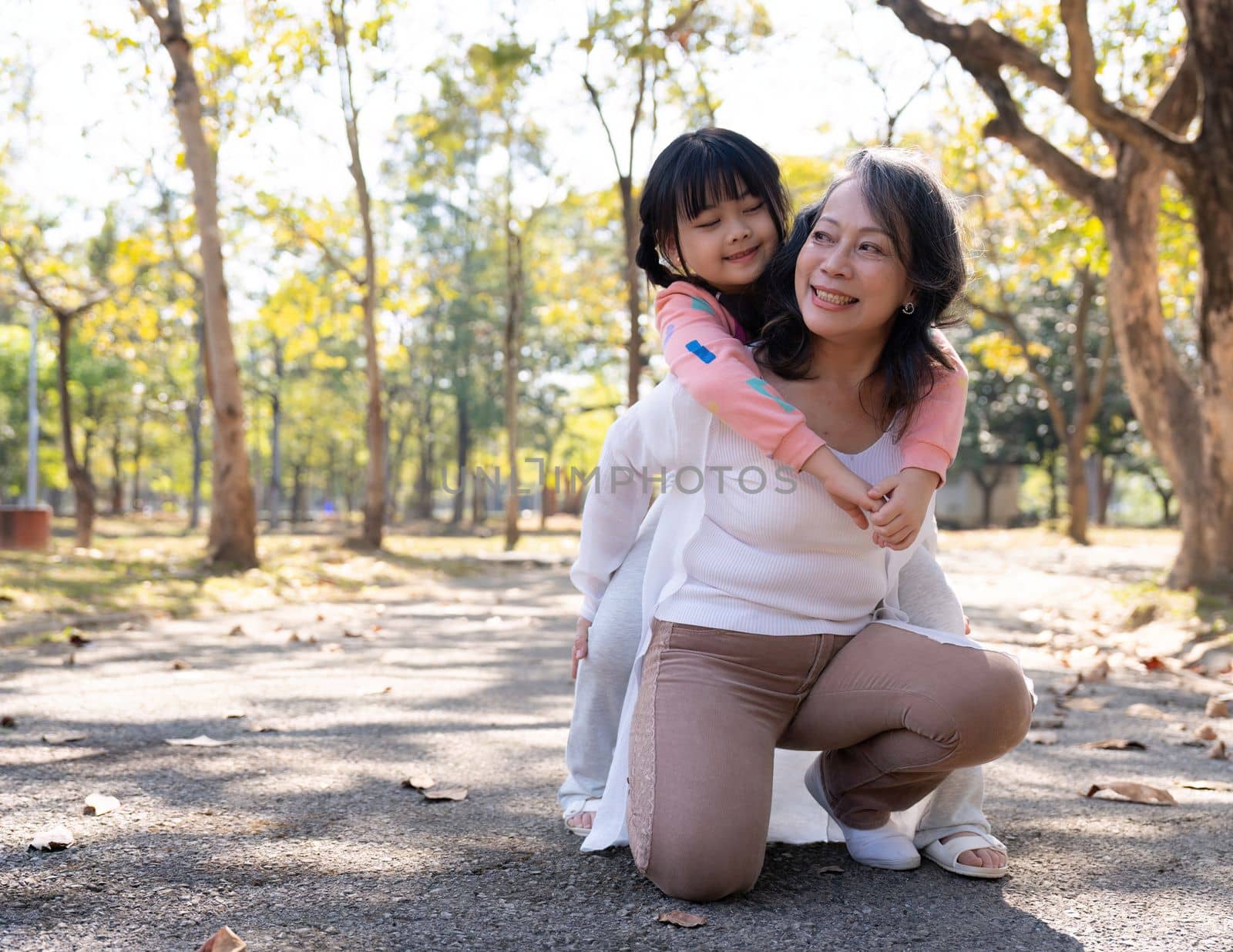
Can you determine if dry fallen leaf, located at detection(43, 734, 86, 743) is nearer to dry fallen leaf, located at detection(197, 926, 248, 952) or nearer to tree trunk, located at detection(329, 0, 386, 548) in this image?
dry fallen leaf, located at detection(197, 926, 248, 952)

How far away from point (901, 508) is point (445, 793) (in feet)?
4.95

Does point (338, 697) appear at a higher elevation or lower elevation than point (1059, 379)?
lower

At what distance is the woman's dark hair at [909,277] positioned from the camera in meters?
2.39

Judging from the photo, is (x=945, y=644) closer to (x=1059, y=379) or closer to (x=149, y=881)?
(x=149, y=881)

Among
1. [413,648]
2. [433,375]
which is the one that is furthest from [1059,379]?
[413,648]

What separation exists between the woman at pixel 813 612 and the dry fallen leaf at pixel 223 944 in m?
0.79

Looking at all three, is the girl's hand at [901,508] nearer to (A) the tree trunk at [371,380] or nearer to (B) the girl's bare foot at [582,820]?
(B) the girl's bare foot at [582,820]

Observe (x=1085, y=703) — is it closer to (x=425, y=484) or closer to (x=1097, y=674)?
(x=1097, y=674)

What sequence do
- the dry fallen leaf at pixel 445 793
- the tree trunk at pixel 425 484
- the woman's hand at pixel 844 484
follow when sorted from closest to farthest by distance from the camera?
the woman's hand at pixel 844 484 → the dry fallen leaf at pixel 445 793 → the tree trunk at pixel 425 484

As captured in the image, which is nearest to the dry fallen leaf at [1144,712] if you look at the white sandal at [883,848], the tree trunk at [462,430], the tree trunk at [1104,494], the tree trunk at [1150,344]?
the white sandal at [883,848]

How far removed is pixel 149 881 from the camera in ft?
7.19

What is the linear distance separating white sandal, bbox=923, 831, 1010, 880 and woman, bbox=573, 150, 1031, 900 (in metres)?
0.08

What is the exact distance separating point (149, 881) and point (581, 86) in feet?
46.4

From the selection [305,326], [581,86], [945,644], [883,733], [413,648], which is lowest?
[413,648]
